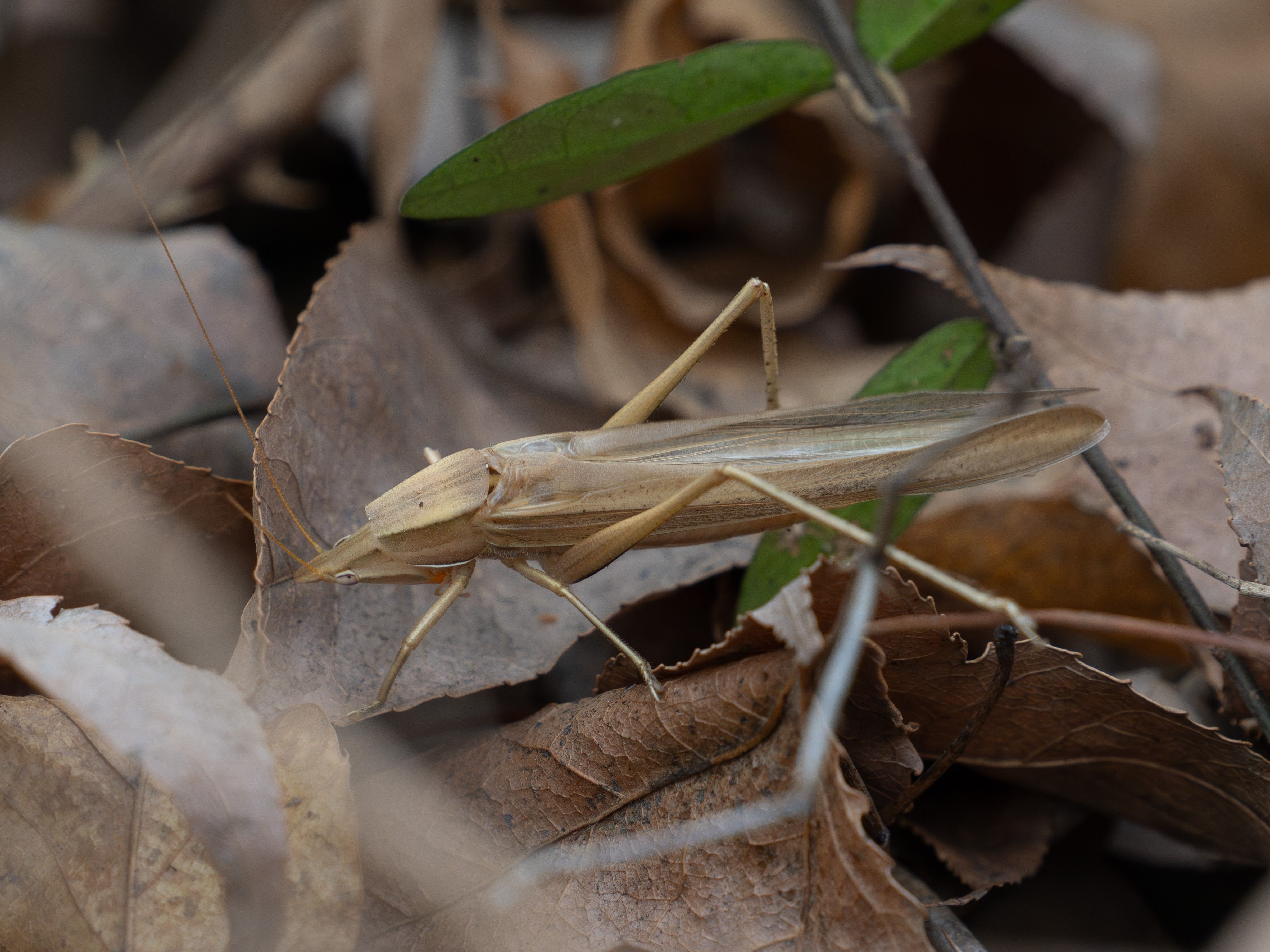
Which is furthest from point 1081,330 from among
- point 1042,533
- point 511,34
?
point 511,34

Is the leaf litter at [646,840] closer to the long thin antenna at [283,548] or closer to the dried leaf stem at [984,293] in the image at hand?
the long thin antenna at [283,548]

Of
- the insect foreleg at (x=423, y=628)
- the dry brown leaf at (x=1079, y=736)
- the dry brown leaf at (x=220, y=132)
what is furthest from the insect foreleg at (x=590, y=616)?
the dry brown leaf at (x=220, y=132)

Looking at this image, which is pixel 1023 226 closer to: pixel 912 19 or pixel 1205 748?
pixel 912 19

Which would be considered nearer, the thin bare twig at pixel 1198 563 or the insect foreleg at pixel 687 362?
the thin bare twig at pixel 1198 563

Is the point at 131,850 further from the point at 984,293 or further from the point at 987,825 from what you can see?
the point at 984,293

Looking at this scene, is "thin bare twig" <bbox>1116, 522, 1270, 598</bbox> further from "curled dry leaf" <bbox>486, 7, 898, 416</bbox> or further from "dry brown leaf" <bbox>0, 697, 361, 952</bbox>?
"dry brown leaf" <bbox>0, 697, 361, 952</bbox>

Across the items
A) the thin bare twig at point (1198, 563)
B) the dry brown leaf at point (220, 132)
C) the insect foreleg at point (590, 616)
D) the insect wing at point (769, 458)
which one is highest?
the dry brown leaf at point (220, 132)

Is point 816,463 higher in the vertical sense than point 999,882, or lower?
higher
